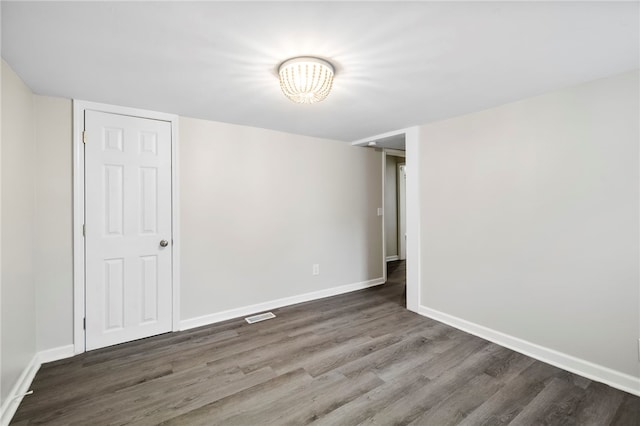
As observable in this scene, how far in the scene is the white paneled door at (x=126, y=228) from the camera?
243 centimetres

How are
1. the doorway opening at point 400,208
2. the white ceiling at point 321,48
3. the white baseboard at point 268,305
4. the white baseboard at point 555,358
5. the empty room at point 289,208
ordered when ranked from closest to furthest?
the white ceiling at point 321,48, the empty room at point 289,208, the white baseboard at point 555,358, the white baseboard at point 268,305, the doorway opening at point 400,208

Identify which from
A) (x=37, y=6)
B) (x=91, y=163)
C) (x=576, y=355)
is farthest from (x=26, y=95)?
(x=576, y=355)

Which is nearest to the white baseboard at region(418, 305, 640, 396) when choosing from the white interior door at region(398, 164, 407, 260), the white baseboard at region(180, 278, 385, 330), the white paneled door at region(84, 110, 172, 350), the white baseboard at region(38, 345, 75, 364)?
the white baseboard at region(180, 278, 385, 330)

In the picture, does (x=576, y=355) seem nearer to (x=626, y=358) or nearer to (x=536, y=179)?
(x=626, y=358)

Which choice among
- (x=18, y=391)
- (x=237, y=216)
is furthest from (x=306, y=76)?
(x=18, y=391)

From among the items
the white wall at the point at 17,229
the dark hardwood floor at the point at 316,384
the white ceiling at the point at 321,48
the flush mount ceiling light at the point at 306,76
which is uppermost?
the white ceiling at the point at 321,48

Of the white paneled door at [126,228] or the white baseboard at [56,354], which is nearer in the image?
the white baseboard at [56,354]

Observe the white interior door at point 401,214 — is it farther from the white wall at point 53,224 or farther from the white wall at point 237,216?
the white wall at point 53,224

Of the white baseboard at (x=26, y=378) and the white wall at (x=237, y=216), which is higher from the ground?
Result: the white wall at (x=237, y=216)

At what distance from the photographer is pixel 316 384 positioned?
1957 mm

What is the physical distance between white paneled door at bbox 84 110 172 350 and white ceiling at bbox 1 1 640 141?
Result: 0.36 m

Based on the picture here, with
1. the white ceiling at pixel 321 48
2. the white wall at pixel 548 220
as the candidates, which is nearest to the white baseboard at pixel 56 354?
the white ceiling at pixel 321 48

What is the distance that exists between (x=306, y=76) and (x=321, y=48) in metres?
0.18

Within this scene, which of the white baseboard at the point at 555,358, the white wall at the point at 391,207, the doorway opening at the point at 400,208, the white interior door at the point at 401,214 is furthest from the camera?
the white interior door at the point at 401,214
